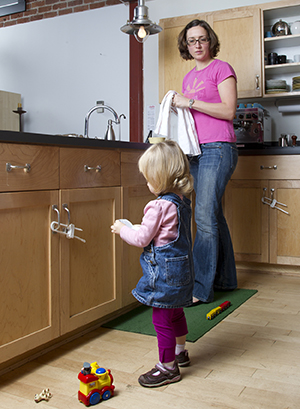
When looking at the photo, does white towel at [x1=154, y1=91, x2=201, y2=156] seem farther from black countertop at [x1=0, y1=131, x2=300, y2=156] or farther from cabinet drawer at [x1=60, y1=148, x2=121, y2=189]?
cabinet drawer at [x1=60, y1=148, x2=121, y2=189]

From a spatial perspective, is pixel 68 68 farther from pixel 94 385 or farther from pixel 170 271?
pixel 94 385

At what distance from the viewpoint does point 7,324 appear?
4.84ft

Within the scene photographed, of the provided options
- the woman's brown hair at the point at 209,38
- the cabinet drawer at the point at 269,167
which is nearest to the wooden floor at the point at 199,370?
the cabinet drawer at the point at 269,167

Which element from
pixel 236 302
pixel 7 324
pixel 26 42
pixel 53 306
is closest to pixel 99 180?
pixel 53 306

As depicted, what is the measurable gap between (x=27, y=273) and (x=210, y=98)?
1.40 metres

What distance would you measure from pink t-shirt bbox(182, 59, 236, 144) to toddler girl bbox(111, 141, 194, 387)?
97cm

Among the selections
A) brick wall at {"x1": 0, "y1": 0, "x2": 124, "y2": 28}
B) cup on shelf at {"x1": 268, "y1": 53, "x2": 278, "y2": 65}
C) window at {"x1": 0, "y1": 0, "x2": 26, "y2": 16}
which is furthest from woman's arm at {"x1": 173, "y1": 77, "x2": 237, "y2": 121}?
window at {"x1": 0, "y1": 0, "x2": 26, "y2": 16}

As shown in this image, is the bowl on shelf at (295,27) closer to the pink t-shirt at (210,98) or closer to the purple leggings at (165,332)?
the pink t-shirt at (210,98)

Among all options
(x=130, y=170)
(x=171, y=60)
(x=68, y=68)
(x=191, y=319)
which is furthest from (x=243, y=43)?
(x=191, y=319)

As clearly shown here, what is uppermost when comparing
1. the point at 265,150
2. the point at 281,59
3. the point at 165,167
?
the point at 281,59

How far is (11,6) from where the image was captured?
14.8 feet

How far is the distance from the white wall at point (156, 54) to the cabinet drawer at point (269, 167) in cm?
55

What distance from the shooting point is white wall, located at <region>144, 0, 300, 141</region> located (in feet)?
11.7

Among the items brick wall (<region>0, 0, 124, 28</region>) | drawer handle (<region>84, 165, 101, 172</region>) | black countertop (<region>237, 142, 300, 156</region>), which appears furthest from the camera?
brick wall (<region>0, 0, 124, 28</region>)
